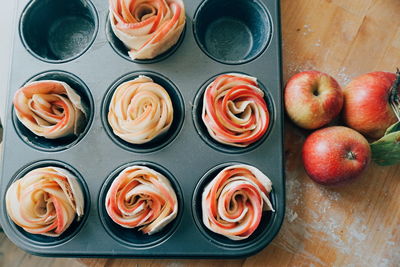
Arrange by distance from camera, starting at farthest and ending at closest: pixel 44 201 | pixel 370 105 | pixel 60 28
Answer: pixel 60 28 < pixel 370 105 < pixel 44 201

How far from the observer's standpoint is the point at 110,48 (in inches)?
56.0

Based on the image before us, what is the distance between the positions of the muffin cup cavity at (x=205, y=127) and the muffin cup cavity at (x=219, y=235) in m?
0.06

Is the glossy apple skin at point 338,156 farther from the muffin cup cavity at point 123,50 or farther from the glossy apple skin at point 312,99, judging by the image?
the muffin cup cavity at point 123,50

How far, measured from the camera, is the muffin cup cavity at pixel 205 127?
1.37 m

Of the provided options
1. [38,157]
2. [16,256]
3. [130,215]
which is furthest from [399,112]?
[16,256]

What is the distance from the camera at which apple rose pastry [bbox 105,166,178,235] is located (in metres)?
1.27

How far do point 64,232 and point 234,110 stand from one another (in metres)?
0.74

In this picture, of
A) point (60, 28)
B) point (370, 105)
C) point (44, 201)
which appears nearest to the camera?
point (44, 201)

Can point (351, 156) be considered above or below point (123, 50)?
below

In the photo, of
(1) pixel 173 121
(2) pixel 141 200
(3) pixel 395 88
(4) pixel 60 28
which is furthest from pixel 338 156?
(4) pixel 60 28

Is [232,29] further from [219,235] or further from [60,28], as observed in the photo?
[219,235]

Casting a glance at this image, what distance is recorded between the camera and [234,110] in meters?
1.37

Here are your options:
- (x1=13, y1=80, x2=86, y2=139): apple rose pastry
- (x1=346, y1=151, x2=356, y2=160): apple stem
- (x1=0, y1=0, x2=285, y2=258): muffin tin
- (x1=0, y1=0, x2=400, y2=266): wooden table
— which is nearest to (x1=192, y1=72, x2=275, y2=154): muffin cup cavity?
(x1=0, y1=0, x2=285, y2=258): muffin tin

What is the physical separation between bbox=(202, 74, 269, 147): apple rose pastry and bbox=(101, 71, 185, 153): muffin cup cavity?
0.12m
